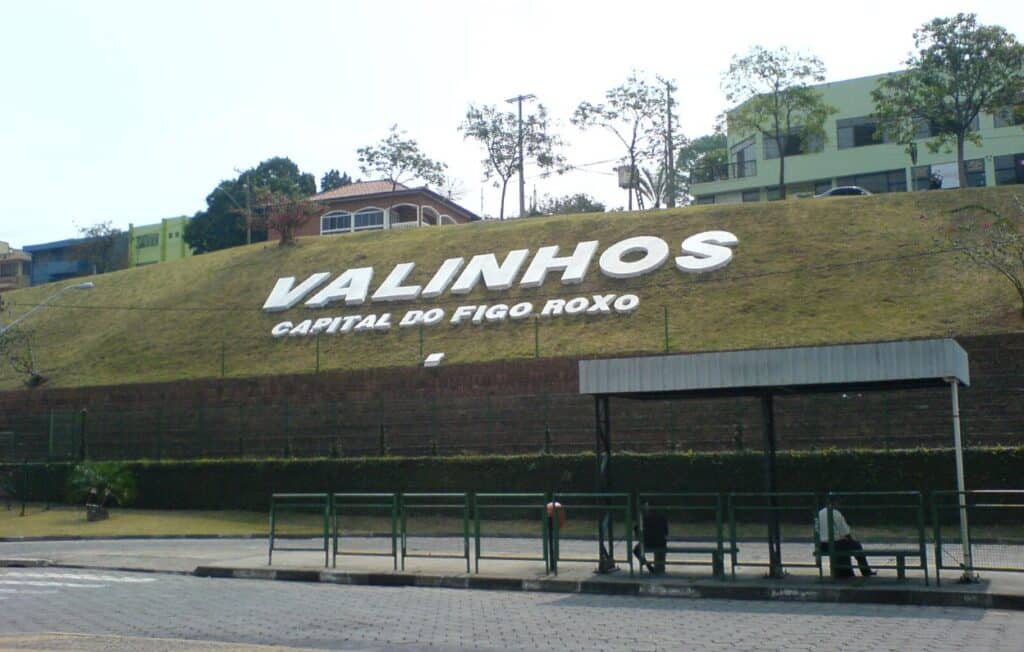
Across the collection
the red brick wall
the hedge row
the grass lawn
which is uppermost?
the red brick wall

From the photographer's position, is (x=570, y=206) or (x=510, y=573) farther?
(x=570, y=206)

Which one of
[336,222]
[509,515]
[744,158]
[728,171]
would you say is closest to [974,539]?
[509,515]

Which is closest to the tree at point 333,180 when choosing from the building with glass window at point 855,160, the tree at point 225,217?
the tree at point 225,217

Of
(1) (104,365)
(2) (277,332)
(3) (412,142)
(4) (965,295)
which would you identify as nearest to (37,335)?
(1) (104,365)

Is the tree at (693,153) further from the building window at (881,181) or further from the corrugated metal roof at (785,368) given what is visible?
the corrugated metal roof at (785,368)

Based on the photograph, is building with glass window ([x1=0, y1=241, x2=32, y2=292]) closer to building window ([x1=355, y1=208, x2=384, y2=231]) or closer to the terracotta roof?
the terracotta roof

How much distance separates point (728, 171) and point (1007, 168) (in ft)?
64.5

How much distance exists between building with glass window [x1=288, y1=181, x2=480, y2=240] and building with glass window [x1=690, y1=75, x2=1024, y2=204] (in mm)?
20389

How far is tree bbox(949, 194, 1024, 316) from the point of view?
33.9 m

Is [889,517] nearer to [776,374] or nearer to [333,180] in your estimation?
[776,374]

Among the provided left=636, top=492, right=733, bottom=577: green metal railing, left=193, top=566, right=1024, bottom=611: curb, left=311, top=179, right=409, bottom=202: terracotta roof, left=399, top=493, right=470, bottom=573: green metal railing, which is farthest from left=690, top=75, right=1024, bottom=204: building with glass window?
left=193, top=566, right=1024, bottom=611: curb

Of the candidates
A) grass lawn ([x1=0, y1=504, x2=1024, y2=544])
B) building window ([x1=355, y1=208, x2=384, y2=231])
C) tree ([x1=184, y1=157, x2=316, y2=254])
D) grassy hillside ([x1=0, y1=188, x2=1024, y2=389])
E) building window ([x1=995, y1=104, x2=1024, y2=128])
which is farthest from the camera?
tree ([x1=184, y1=157, x2=316, y2=254])

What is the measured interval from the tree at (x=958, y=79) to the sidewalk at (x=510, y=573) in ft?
127

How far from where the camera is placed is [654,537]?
1806 cm
